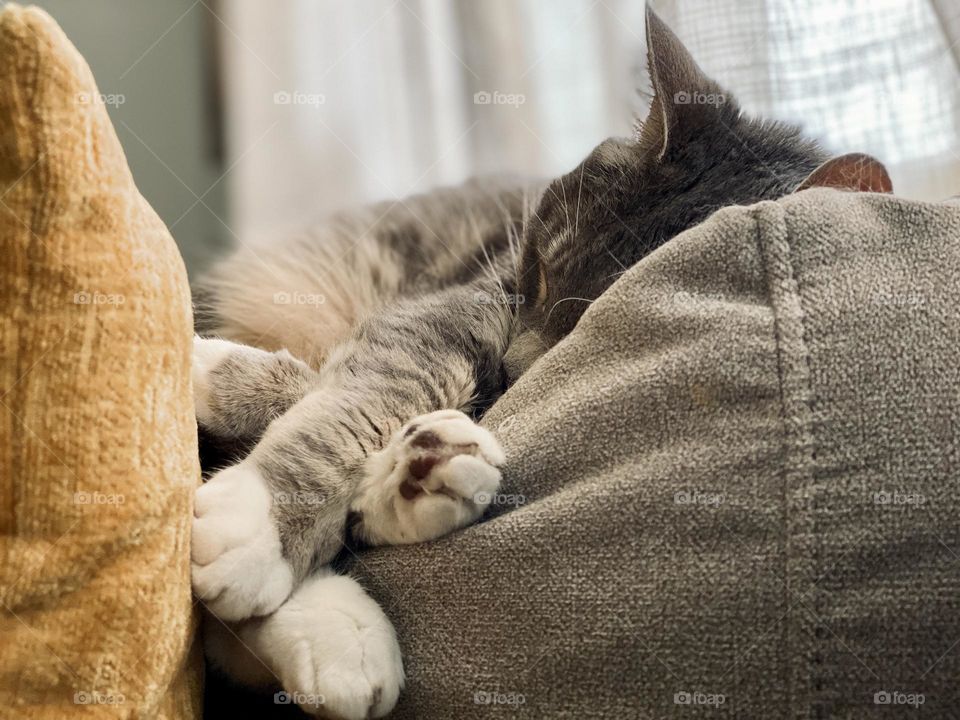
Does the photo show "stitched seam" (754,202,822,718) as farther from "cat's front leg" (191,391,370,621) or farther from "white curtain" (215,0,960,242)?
"white curtain" (215,0,960,242)

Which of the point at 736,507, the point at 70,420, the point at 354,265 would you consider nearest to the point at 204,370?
the point at 70,420

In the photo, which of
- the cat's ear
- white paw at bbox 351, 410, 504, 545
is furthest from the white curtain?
white paw at bbox 351, 410, 504, 545

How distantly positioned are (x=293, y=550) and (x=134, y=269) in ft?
1.06

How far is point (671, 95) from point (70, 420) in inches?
36.3

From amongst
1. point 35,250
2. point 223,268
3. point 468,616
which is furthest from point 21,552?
point 223,268

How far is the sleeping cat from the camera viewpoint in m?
0.78

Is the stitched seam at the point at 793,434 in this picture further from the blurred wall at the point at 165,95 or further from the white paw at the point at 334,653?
the blurred wall at the point at 165,95

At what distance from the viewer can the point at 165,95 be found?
8.23 ft

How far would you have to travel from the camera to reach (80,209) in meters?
0.67

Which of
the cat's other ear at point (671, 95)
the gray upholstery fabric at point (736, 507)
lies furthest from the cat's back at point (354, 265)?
the gray upholstery fabric at point (736, 507)

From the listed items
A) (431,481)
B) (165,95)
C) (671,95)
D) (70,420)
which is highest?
(165,95)

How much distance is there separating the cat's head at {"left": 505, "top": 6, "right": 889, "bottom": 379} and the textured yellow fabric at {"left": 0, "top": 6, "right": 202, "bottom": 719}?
0.56 m

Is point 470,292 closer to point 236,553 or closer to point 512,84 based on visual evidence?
point 236,553

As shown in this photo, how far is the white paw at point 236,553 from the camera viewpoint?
75 cm
